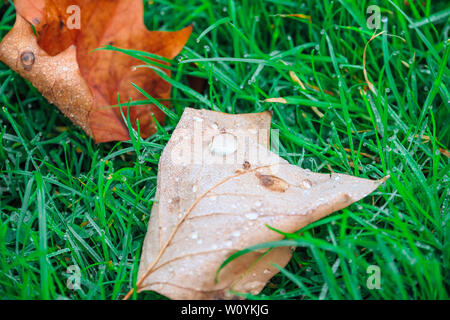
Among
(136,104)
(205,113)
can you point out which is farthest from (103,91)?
(205,113)

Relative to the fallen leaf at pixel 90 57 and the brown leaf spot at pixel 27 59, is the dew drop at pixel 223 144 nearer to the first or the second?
the fallen leaf at pixel 90 57

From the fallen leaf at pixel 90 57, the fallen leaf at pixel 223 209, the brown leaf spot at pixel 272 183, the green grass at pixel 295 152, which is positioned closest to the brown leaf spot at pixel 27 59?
the fallen leaf at pixel 90 57

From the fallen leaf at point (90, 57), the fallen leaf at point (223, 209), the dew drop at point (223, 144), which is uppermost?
the fallen leaf at point (90, 57)

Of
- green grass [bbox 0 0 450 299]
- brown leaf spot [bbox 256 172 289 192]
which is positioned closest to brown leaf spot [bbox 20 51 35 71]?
green grass [bbox 0 0 450 299]

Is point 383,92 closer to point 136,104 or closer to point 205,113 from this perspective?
point 205,113

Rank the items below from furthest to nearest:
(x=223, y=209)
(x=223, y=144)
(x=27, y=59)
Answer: (x=27, y=59)
(x=223, y=144)
(x=223, y=209)

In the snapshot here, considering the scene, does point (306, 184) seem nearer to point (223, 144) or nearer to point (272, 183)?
point (272, 183)

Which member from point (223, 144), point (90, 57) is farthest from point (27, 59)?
point (223, 144)
